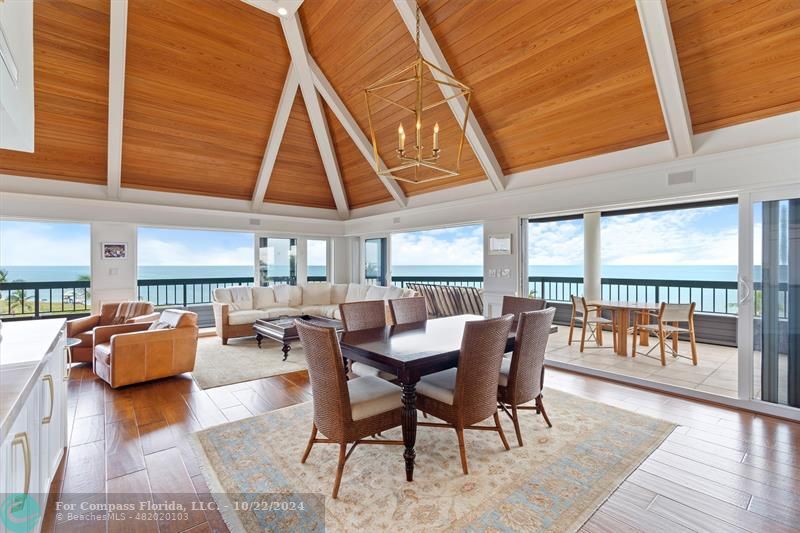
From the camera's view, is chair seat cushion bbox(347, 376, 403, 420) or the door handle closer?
chair seat cushion bbox(347, 376, 403, 420)

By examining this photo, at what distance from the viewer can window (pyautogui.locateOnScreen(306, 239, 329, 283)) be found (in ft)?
29.2

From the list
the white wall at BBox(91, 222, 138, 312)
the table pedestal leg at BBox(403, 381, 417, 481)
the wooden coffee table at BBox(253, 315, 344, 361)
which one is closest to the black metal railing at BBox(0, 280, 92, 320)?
the white wall at BBox(91, 222, 138, 312)

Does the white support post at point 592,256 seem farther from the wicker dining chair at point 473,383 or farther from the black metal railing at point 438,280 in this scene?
the wicker dining chair at point 473,383

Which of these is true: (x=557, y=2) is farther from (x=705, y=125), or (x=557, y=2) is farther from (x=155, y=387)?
(x=155, y=387)

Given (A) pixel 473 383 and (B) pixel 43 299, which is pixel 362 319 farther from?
(B) pixel 43 299

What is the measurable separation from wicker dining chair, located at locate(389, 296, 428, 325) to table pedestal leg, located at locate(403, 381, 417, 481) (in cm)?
150

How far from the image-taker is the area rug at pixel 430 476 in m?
1.98

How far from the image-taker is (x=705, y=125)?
3.69 meters

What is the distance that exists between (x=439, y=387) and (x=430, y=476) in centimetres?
55

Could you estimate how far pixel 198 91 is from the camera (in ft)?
17.7

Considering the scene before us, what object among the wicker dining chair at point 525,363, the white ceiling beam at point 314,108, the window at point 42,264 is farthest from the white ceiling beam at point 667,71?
the window at point 42,264

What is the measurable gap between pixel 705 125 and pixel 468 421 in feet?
12.5

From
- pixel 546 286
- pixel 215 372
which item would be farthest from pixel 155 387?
pixel 546 286

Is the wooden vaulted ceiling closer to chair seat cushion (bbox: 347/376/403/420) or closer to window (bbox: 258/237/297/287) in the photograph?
window (bbox: 258/237/297/287)
